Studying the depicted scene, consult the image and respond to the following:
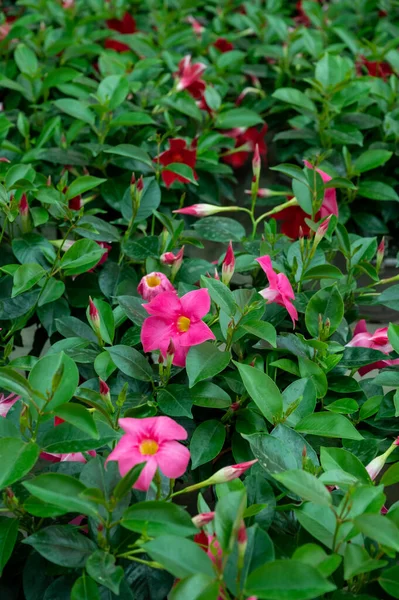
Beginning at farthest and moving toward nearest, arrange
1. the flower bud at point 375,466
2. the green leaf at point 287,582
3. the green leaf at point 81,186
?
the green leaf at point 81,186 < the flower bud at point 375,466 < the green leaf at point 287,582

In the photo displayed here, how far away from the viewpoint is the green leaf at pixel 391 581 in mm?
659

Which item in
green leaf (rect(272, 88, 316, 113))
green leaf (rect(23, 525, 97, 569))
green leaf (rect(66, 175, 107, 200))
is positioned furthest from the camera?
green leaf (rect(272, 88, 316, 113))

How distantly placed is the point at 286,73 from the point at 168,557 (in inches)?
56.3

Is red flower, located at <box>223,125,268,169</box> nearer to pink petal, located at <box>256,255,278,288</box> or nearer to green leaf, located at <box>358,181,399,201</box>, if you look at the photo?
green leaf, located at <box>358,181,399,201</box>

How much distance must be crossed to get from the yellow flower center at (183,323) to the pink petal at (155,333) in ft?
0.04

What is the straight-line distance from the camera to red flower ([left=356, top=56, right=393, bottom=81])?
178cm

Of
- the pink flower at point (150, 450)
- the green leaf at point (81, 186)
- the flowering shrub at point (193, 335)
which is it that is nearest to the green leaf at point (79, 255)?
the flowering shrub at point (193, 335)

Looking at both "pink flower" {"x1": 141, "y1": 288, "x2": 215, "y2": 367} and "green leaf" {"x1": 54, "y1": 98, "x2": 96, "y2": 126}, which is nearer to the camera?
"pink flower" {"x1": 141, "y1": 288, "x2": 215, "y2": 367}

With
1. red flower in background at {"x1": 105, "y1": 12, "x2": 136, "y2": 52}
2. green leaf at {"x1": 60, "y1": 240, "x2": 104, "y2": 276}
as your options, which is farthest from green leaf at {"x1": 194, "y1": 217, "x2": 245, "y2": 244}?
red flower in background at {"x1": 105, "y1": 12, "x2": 136, "y2": 52}

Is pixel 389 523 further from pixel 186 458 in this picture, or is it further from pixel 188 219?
pixel 188 219

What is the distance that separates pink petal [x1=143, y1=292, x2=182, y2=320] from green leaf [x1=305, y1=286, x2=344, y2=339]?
205mm

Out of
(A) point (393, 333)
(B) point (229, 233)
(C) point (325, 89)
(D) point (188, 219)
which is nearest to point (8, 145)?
(D) point (188, 219)

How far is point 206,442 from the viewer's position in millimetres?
869

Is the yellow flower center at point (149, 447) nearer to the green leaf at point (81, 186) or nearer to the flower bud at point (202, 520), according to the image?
the flower bud at point (202, 520)
